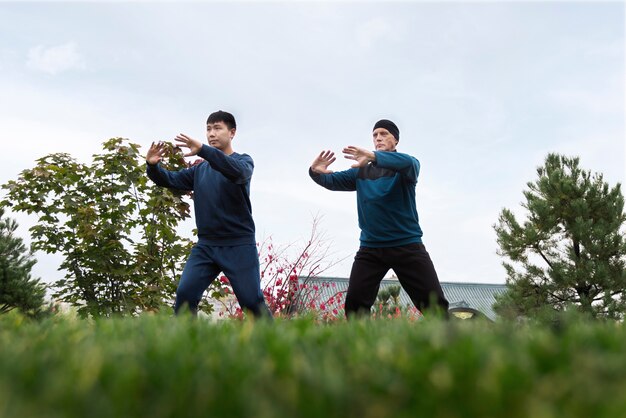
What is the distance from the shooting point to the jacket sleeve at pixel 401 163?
4727mm

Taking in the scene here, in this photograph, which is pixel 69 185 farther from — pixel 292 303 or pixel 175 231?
pixel 292 303

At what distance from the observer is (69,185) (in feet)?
27.2

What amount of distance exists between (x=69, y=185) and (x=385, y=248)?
16.5 ft

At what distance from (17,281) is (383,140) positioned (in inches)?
168

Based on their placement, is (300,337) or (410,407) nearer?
(410,407)

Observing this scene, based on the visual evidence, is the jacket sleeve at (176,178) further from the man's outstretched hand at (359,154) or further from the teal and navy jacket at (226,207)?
the man's outstretched hand at (359,154)

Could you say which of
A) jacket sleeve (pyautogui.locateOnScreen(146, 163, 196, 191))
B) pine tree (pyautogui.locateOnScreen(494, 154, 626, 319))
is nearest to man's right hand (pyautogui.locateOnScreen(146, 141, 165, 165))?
jacket sleeve (pyautogui.locateOnScreen(146, 163, 196, 191))

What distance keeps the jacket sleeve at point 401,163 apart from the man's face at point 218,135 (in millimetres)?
1298

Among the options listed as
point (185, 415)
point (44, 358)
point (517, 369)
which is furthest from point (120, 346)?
point (517, 369)

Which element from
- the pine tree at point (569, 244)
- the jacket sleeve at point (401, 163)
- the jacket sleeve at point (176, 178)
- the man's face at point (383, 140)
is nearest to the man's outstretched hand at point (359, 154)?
the jacket sleeve at point (401, 163)

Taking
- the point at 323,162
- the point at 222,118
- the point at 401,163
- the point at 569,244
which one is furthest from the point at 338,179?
the point at 569,244

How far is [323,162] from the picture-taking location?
5.46 meters

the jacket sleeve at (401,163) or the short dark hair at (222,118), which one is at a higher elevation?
the short dark hair at (222,118)

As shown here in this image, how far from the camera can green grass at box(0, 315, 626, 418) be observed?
125 cm
